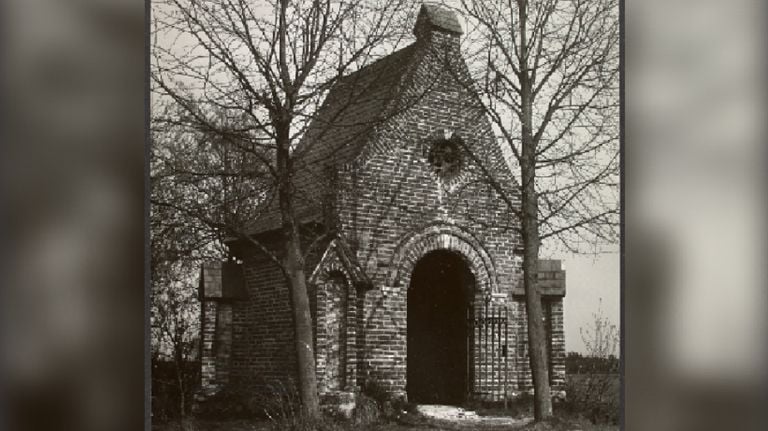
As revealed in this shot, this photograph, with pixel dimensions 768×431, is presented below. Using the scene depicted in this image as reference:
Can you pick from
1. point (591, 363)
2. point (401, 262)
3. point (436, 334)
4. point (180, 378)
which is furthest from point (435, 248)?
point (180, 378)

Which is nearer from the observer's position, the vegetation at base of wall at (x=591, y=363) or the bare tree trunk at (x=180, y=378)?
the bare tree trunk at (x=180, y=378)

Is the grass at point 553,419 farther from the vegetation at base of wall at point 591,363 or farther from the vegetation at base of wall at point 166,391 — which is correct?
the vegetation at base of wall at point 166,391

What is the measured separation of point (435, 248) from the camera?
175 inches

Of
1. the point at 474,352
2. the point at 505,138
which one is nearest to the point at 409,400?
the point at 474,352

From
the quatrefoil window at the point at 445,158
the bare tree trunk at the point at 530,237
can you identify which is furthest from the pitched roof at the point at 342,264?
the bare tree trunk at the point at 530,237

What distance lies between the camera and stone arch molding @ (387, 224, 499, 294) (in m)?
4.42

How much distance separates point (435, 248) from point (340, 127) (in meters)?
0.77

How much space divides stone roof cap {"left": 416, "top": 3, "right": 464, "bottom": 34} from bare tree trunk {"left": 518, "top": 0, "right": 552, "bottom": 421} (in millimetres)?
368

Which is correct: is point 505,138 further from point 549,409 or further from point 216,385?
point 216,385

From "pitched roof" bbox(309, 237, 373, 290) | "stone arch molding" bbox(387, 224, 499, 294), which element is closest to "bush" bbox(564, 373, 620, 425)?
"stone arch molding" bbox(387, 224, 499, 294)
